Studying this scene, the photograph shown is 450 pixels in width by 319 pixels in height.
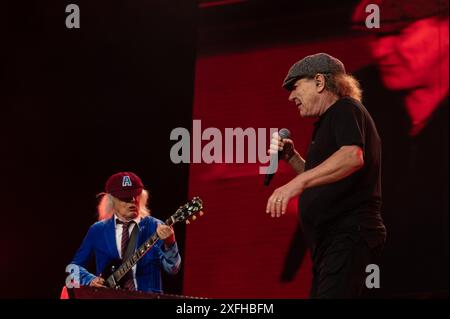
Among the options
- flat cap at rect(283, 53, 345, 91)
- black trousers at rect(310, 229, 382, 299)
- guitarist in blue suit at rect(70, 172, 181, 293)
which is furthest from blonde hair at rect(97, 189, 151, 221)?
black trousers at rect(310, 229, 382, 299)

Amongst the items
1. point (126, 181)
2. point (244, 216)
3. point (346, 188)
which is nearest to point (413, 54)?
point (244, 216)

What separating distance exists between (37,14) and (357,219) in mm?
2594

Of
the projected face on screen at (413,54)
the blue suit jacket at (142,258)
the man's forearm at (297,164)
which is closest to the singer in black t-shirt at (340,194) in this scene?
the man's forearm at (297,164)

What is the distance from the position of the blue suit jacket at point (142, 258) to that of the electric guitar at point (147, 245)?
4 centimetres

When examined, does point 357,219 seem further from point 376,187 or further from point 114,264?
point 114,264

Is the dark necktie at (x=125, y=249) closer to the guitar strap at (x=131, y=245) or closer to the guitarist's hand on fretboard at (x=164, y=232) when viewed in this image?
the guitar strap at (x=131, y=245)

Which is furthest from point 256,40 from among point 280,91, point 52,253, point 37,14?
point 52,253

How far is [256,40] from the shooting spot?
15.2 feet

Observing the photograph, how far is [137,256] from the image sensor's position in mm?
4133

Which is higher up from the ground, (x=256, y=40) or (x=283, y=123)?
(x=256, y=40)

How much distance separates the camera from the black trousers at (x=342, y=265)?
2658 millimetres

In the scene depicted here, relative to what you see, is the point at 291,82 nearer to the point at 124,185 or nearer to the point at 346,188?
the point at 346,188
